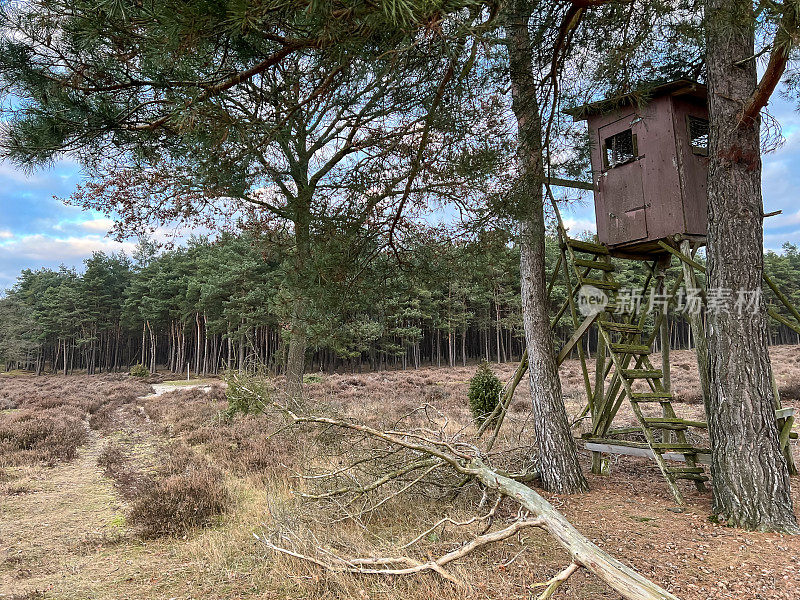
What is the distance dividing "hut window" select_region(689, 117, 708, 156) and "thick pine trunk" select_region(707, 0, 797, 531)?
2379mm

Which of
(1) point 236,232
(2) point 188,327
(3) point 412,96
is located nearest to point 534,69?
(3) point 412,96

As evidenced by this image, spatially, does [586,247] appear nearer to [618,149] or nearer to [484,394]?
[618,149]

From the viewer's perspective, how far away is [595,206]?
8234 mm

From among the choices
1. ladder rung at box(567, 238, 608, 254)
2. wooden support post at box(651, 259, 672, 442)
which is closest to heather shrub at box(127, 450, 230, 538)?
ladder rung at box(567, 238, 608, 254)

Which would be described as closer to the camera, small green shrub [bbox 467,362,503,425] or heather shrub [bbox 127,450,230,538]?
heather shrub [bbox 127,450,230,538]

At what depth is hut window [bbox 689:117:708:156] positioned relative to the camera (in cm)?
717

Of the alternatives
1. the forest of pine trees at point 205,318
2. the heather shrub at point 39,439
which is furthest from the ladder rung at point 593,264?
the heather shrub at point 39,439

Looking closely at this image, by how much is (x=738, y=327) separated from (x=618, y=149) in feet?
14.4

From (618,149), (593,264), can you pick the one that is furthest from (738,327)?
(618,149)

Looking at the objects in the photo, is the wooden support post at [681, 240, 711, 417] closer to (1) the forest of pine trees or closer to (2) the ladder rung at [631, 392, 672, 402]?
(2) the ladder rung at [631, 392, 672, 402]

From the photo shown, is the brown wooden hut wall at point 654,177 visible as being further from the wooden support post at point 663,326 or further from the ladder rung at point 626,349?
the ladder rung at point 626,349

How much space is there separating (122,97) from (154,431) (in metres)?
11.5

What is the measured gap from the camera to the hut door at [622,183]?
746cm

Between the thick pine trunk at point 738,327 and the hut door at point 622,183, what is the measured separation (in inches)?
98.3
